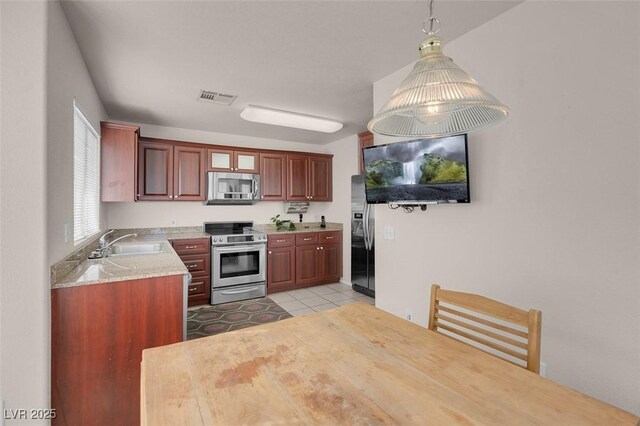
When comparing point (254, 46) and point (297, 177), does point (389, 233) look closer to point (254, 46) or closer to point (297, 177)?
point (254, 46)

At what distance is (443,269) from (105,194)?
11.2 feet

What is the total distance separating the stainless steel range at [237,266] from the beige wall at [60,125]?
2.18 m

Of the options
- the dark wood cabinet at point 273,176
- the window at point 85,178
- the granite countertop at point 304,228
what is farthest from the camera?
the granite countertop at point 304,228

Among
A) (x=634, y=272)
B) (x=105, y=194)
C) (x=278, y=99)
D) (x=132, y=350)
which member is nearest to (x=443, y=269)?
(x=634, y=272)

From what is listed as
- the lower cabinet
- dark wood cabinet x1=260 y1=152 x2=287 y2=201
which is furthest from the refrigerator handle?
dark wood cabinet x1=260 y1=152 x2=287 y2=201

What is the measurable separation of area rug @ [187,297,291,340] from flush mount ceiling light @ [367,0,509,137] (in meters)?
Answer: 3.00

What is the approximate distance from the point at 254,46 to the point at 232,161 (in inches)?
102

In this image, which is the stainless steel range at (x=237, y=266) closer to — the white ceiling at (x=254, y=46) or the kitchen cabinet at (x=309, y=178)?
the kitchen cabinet at (x=309, y=178)

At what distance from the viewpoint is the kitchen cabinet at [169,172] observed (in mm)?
4062

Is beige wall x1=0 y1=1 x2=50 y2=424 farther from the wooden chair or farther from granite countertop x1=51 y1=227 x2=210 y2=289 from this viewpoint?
the wooden chair

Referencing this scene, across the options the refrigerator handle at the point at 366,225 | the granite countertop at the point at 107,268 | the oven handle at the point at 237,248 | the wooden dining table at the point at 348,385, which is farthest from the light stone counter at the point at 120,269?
A: the refrigerator handle at the point at 366,225

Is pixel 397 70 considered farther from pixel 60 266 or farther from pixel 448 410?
pixel 60 266

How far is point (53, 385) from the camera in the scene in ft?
5.49

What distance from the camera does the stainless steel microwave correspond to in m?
4.48
